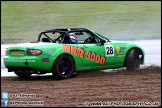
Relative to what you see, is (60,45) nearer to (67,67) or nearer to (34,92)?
(67,67)

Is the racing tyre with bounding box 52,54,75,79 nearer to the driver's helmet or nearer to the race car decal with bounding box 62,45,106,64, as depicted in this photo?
the race car decal with bounding box 62,45,106,64

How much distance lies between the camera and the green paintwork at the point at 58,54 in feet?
28.9

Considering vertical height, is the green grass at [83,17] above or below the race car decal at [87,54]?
above

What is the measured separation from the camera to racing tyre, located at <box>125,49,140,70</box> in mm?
10391

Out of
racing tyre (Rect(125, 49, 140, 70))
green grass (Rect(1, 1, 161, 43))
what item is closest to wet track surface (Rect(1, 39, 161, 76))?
racing tyre (Rect(125, 49, 140, 70))

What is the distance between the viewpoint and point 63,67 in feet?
29.8

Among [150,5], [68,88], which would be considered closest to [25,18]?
[150,5]

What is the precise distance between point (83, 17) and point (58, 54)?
1446cm

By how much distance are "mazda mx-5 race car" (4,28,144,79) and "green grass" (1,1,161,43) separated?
30.8ft

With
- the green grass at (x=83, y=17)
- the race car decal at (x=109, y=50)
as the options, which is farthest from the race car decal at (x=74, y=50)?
the green grass at (x=83, y=17)

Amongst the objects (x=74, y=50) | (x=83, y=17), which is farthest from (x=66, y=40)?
(x=83, y=17)

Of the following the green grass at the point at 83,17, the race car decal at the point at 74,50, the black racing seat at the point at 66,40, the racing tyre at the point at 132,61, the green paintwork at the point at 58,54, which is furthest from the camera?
the green grass at the point at 83,17

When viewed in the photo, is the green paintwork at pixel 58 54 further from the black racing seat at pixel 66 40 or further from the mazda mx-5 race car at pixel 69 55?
the black racing seat at pixel 66 40

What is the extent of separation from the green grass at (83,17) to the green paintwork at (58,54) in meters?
9.47
